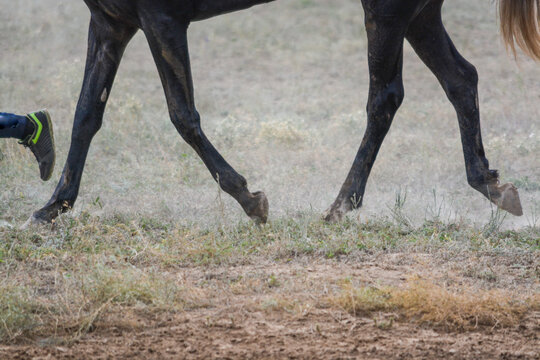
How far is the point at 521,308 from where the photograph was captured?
328cm

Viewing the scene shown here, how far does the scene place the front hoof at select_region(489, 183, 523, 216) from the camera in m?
4.87

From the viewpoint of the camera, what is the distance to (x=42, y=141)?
195 inches

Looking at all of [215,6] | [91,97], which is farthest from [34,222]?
[215,6]

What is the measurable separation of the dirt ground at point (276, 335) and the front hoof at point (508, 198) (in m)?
1.74

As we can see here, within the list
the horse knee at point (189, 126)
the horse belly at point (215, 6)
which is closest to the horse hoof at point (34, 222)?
the horse knee at point (189, 126)

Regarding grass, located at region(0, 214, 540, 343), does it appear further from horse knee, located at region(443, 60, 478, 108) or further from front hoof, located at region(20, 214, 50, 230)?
horse knee, located at region(443, 60, 478, 108)

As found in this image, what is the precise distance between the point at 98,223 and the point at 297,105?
5049 millimetres

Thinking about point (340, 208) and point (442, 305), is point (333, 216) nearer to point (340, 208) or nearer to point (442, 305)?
point (340, 208)

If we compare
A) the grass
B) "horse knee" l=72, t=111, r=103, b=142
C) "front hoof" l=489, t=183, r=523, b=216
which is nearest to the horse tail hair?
"front hoof" l=489, t=183, r=523, b=216

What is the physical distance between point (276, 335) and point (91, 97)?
2644mm

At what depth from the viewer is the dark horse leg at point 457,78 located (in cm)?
501

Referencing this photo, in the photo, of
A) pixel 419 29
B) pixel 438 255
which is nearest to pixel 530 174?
pixel 419 29

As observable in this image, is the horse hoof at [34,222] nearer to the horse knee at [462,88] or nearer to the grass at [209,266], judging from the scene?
the grass at [209,266]

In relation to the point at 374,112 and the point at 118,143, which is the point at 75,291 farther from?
the point at 118,143
